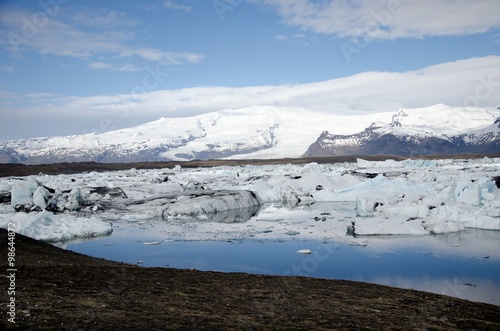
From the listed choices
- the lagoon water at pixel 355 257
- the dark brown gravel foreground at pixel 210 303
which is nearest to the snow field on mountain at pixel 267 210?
the lagoon water at pixel 355 257

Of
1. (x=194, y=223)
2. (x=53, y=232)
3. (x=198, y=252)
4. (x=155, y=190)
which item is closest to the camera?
(x=198, y=252)

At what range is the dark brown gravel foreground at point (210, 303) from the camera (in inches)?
197

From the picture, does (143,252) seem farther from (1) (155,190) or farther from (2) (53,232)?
(1) (155,190)

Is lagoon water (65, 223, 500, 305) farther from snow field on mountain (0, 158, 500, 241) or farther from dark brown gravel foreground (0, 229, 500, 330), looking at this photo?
dark brown gravel foreground (0, 229, 500, 330)

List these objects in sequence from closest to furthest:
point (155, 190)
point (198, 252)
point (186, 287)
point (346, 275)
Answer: point (186, 287), point (346, 275), point (198, 252), point (155, 190)

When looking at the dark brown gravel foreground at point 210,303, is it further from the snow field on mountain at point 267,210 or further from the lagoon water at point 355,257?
the snow field on mountain at point 267,210

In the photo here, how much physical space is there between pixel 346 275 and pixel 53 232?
971cm

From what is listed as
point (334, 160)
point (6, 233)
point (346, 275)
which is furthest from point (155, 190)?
point (334, 160)

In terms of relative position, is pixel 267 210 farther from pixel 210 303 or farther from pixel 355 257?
pixel 210 303

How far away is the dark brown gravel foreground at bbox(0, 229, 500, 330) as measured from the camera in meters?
5.00

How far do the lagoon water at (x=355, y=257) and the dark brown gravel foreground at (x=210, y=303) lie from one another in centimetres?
211

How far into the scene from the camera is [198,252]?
13.0 m

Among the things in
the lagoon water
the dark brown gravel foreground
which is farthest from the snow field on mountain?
the dark brown gravel foreground

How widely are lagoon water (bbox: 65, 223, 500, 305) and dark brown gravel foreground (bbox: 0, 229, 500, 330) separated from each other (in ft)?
6.92
